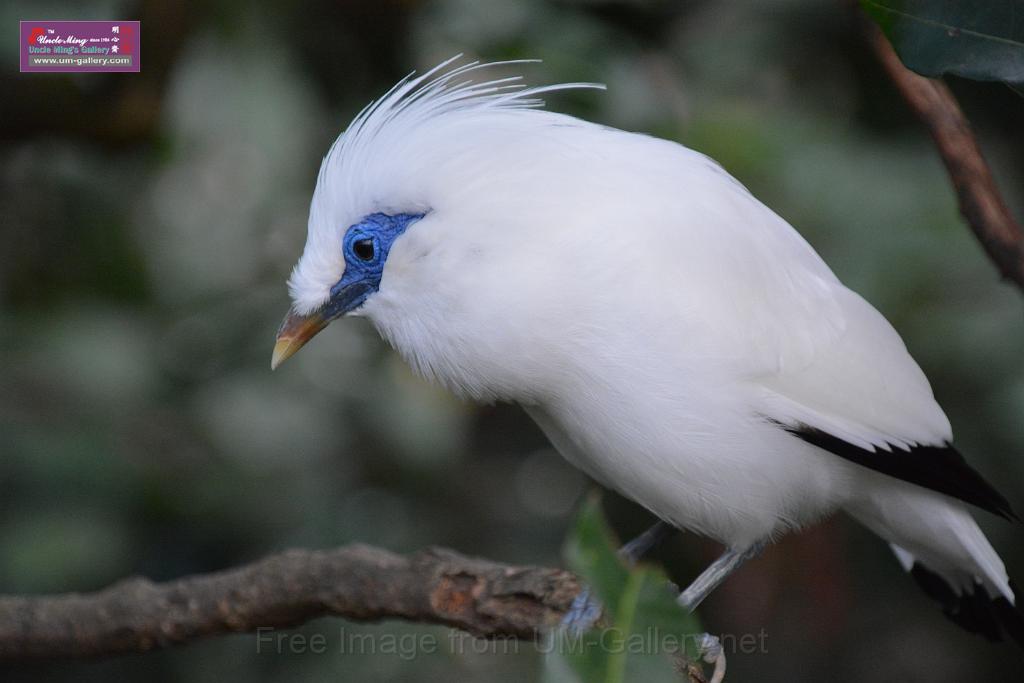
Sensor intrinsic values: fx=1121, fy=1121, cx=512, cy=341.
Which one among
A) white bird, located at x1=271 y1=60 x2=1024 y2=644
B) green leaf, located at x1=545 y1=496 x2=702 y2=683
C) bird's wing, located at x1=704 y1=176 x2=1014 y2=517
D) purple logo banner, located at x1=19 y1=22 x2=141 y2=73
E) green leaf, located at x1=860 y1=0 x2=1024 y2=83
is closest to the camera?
green leaf, located at x1=545 y1=496 x2=702 y2=683

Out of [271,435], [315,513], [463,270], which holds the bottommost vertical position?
[315,513]

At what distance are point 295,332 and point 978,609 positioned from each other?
1794 millimetres

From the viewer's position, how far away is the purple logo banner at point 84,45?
2961 millimetres

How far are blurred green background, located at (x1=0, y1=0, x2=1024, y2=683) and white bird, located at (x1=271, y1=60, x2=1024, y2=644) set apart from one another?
2.62 ft

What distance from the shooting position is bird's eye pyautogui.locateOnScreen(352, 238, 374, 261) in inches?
87.7

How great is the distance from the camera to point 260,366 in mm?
3254

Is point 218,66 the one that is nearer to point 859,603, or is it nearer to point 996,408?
point 996,408

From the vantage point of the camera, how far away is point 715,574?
242cm

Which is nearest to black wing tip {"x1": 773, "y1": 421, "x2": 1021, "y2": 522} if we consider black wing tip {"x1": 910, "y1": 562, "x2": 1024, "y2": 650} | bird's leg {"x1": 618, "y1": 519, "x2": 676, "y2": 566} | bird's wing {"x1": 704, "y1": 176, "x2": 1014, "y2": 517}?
bird's wing {"x1": 704, "y1": 176, "x2": 1014, "y2": 517}

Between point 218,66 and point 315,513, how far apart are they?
1322 mm

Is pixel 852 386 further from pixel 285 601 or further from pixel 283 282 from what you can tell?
pixel 283 282

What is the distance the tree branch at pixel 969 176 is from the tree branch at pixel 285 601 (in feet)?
3.40

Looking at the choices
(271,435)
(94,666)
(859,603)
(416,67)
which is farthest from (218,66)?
(859,603)

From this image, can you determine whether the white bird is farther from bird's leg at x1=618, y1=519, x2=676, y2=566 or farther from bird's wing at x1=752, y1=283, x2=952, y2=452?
bird's leg at x1=618, y1=519, x2=676, y2=566
